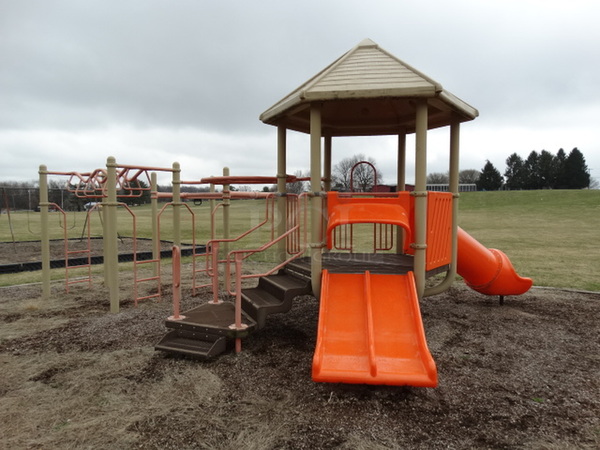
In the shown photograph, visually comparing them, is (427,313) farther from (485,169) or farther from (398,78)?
(485,169)

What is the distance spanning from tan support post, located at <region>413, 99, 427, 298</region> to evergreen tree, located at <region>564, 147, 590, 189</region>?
243 feet

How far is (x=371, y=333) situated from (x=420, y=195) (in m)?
1.67

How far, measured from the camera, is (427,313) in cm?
647

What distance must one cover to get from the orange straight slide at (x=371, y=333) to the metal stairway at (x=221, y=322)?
2.15 feet

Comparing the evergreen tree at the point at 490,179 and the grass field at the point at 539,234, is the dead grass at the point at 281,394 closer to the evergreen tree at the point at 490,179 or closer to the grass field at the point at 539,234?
the grass field at the point at 539,234

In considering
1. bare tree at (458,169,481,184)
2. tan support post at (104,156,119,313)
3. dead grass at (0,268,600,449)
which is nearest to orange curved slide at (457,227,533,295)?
dead grass at (0,268,600,449)

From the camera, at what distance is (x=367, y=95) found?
4.25m

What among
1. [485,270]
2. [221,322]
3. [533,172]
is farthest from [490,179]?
[221,322]

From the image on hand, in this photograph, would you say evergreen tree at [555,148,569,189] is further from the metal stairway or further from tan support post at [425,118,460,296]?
the metal stairway

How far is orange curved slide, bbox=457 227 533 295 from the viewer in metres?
6.46

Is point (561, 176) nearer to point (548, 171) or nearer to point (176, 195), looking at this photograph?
point (548, 171)

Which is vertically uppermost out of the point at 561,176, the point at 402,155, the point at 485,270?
the point at 561,176

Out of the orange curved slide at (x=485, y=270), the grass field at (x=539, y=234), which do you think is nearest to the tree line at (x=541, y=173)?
the grass field at (x=539, y=234)

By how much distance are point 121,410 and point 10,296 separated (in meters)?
5.69
